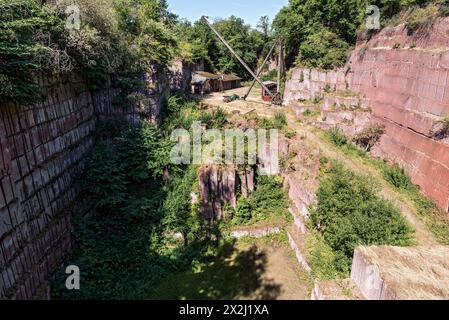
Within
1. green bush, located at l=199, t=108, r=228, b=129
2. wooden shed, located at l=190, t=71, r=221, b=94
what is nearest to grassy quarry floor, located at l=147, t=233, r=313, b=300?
green bush, located at l=199, t=108, r=228, b=129

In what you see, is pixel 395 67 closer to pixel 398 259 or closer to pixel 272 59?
pixel 398 259

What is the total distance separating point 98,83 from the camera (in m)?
11.1

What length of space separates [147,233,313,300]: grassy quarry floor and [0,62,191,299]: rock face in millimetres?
3004

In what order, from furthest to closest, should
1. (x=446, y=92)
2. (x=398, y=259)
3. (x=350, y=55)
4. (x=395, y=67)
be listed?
(x=350, y=55) < (x=395, y=67) < (x=446, y=92) < (x=398, y=259)

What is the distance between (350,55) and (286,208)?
12.1 meters

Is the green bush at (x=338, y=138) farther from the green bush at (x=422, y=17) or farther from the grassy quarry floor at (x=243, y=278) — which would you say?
the grassy quarry floor at (x=243, y=278)

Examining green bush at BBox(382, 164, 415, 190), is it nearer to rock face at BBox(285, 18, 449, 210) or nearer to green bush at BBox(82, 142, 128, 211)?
rock face at BBox(285, 18, 449, 210)

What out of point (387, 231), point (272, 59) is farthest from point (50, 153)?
point (272, 59)

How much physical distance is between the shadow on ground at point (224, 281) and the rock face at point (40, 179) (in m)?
2.98

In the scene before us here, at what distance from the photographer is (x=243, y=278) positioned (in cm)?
860

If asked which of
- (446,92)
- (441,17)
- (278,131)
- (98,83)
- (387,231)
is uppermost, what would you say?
(441,17)

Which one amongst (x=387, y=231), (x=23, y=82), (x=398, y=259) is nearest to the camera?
(x=398, y=259)

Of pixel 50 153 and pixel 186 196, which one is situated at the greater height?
pixel 50 153

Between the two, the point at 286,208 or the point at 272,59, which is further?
the point at 272,59
